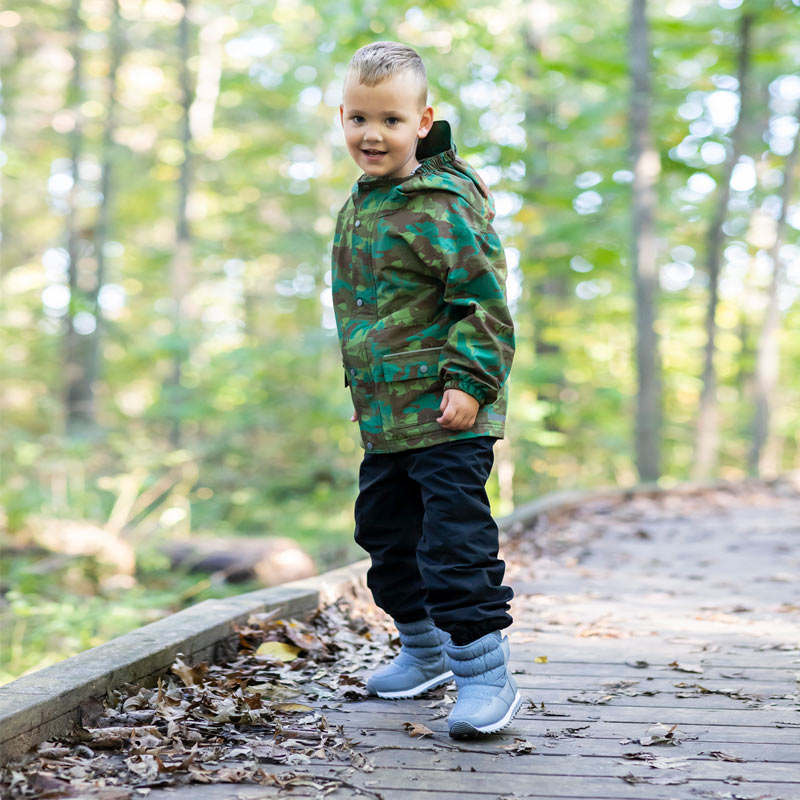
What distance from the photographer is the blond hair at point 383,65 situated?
2.59m

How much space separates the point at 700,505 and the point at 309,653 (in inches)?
257

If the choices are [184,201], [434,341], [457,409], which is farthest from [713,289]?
[457,409]

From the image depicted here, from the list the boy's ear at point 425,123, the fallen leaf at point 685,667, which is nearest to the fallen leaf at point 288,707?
the fallen leaf at point 685,667

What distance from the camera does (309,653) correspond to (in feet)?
11.1

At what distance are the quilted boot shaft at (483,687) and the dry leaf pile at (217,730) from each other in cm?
33

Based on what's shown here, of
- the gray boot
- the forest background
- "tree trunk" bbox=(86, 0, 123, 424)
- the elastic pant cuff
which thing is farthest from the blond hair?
"tree trunk" bbox=(86, 0, 123, 424)

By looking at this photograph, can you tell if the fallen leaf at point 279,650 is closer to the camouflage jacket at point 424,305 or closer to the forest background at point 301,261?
the camouflage jacket at point 424,305

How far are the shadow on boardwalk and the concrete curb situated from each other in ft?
0.18

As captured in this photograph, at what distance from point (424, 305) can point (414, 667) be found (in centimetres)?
117

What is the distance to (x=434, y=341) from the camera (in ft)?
8.76

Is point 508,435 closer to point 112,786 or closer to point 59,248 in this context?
point 112,786

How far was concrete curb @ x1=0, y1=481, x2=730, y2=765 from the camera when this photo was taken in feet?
7.37

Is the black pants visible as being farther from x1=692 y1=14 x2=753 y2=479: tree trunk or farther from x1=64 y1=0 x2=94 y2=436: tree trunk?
x1=64 y1=0 x2=94 y2=436: tree trunk

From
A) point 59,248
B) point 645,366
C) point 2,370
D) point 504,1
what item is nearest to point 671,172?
point 645,366
